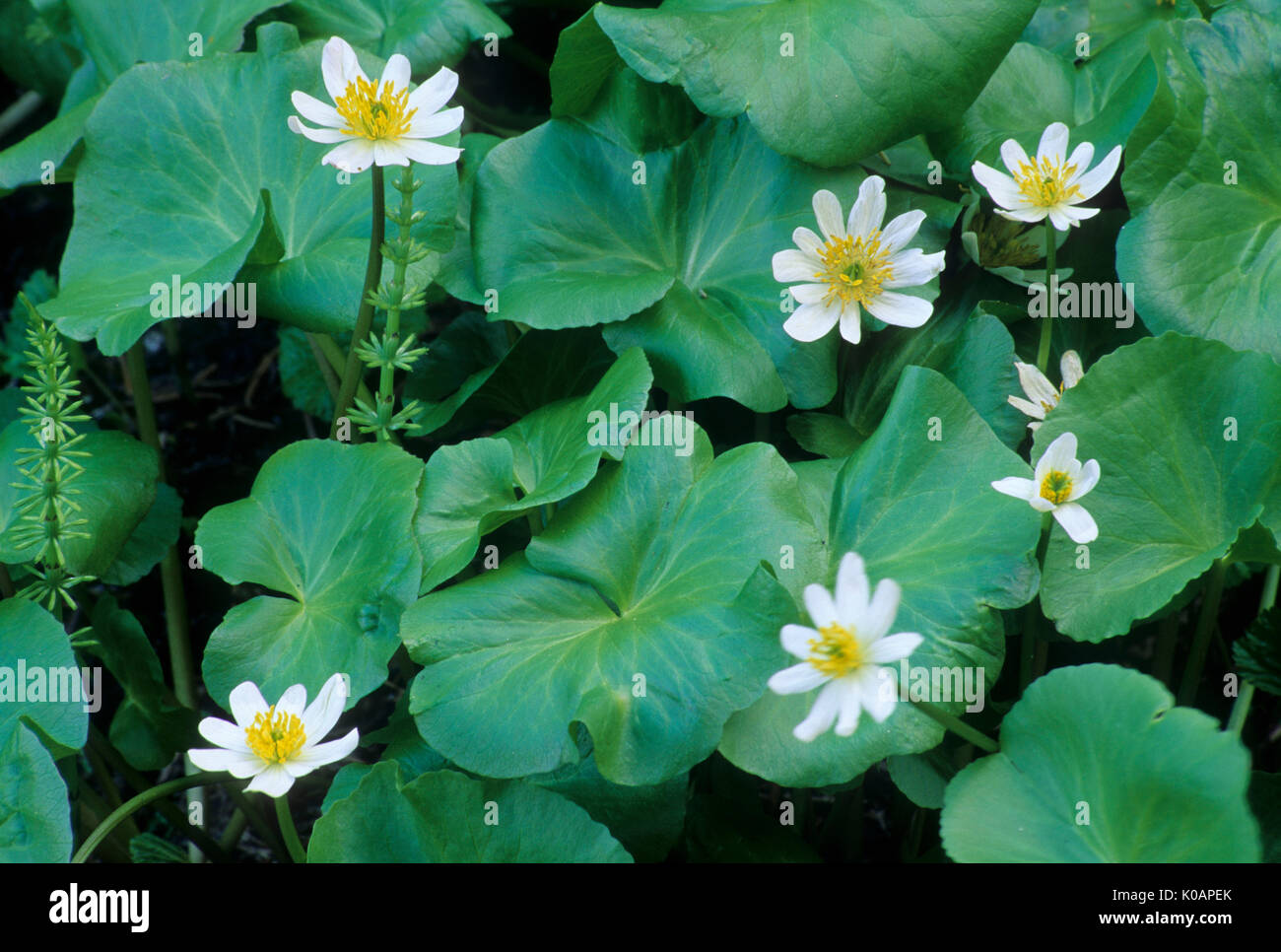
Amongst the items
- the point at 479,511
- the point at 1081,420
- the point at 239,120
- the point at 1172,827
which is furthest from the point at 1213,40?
the point at 239,120

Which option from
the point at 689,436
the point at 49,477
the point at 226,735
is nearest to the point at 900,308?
the point at 689,436

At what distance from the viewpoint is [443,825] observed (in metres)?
1.13

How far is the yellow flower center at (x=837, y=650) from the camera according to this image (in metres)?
0.83

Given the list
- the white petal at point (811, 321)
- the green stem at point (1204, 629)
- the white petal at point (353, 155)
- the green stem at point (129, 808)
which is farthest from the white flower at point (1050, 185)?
the green stem at point (129, 808)

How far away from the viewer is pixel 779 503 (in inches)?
45.8

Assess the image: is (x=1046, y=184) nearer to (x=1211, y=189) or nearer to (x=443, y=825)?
(x=1211, y=189)

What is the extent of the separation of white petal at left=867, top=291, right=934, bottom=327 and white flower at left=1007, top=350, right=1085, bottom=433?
13 centimetres

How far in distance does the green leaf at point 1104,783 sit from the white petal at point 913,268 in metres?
0.48

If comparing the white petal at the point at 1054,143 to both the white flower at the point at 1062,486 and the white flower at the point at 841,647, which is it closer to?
the white flower at the point at 1062,486

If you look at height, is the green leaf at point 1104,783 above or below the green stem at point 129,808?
above

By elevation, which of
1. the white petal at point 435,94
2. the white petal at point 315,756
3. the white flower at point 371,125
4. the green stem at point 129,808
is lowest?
the green stem at point 129,808

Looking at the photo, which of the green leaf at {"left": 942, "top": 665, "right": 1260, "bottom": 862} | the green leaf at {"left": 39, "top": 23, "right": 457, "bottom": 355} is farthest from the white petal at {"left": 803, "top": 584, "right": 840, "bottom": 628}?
the green leaf at {"left": 39, "top": 23, "right": 457, "bottom": 355}

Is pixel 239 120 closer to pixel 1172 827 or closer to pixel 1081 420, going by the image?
pixel 1081 420

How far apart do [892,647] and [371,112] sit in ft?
2.60
